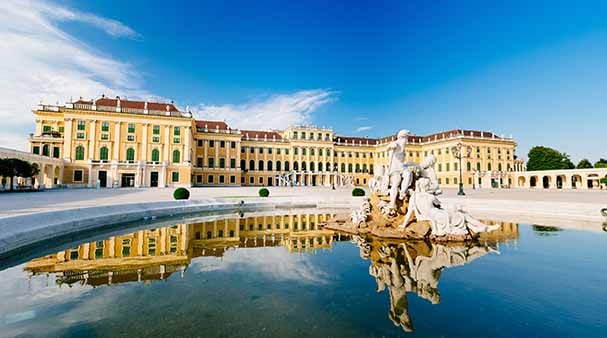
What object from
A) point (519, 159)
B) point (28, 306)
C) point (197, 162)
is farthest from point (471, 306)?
point (519, 159)

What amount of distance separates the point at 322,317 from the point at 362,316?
49 cm

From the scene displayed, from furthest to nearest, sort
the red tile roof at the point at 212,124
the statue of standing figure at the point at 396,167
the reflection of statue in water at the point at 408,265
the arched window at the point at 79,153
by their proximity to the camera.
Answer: the red tile roof at the point at 212,124
the arched window at the point at 79,153
the statue of standing figure at the point at 396,167
the reflection of statue in water at the point at 408,265

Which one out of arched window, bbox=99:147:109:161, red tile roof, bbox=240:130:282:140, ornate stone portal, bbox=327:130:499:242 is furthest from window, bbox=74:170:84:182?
ornate stone portal, bbox=327:130:499:242

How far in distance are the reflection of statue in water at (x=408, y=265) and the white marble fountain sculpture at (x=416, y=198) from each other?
2.52 ft

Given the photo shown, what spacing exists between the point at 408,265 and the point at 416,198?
318 cm

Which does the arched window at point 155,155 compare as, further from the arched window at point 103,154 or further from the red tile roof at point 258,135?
the red tile roof at point 258,135

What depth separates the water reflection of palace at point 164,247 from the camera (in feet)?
15.7

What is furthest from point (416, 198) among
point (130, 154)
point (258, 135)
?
point (258, 135)

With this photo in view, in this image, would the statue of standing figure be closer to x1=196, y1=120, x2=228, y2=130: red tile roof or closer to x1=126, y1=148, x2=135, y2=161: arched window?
x1=126, y1=148, x2=135, y2=161: arched window

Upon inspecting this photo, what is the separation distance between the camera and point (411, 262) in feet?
17.4

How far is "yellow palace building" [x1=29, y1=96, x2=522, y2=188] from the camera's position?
32.3m

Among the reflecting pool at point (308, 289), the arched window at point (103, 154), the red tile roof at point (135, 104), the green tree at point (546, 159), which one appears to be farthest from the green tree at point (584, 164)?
the arched window at point (103, 154)

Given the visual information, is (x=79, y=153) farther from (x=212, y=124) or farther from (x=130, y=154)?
(x=212, y=124)

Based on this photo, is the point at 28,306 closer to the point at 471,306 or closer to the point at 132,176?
the point at 471,306
